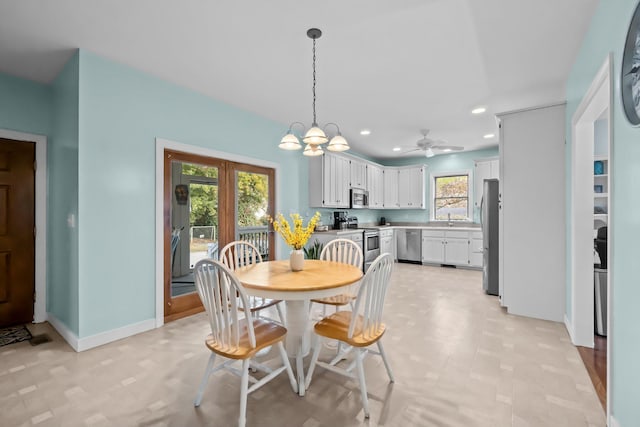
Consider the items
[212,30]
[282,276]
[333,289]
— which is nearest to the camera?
[333,289]

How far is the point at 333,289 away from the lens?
194cm

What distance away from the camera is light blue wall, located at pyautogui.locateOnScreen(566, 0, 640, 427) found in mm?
1348

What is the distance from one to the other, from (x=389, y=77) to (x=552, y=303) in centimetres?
305

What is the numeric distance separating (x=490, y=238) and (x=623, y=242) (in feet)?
10.5

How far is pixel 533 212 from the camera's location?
11.0 feet

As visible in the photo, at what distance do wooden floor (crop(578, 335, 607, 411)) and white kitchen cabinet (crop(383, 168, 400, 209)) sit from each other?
488 cm

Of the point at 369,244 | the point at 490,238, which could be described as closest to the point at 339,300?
the point at 490,238

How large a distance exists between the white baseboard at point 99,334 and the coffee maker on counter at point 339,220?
3.71 metres

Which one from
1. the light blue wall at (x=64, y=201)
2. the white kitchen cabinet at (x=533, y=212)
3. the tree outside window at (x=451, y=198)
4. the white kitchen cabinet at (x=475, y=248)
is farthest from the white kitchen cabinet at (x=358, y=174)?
the light blue wall at (x=64, y=201)

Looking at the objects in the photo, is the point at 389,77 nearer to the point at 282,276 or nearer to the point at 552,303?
the point at 282,276

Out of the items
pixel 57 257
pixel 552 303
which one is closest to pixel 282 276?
pixel 57 257

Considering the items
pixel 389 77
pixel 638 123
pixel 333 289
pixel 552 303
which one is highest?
pixel 389 77

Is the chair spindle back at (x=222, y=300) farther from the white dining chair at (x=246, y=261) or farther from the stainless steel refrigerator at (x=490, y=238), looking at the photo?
the stainless steel refrigerator at (x=490, y=238)

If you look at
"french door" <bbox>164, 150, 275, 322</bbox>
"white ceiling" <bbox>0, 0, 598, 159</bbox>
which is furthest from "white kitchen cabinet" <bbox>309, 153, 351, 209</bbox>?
"white ceiling" <bbox>0, 0, 598, 159</bbox>
